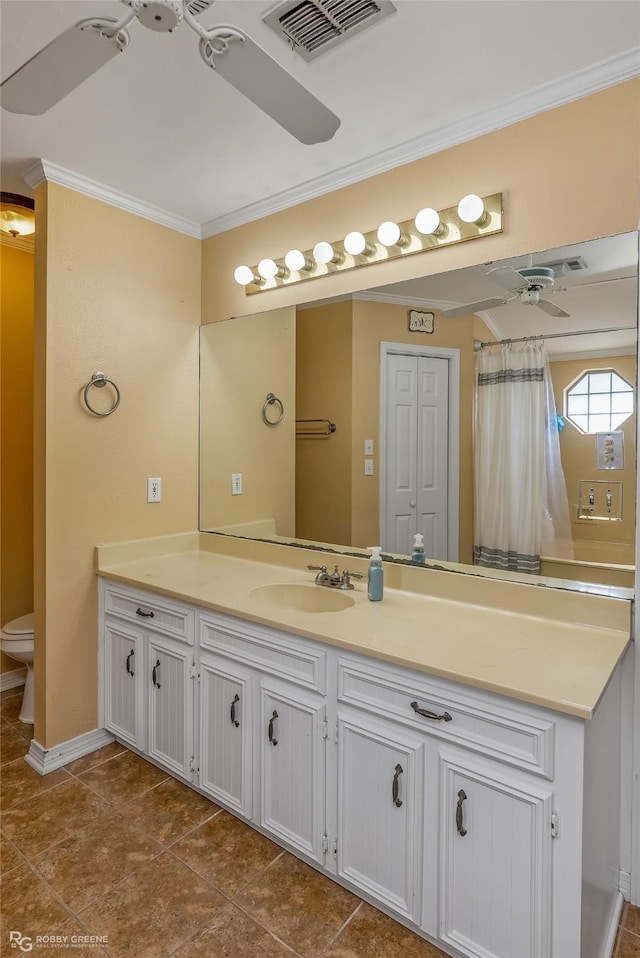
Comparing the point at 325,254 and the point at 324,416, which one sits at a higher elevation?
the point at 325,254

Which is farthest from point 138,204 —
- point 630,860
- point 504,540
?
point 630,860

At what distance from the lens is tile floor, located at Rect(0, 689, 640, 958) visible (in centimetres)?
146

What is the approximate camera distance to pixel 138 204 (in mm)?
2459

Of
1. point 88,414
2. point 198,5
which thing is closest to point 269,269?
point 88,414

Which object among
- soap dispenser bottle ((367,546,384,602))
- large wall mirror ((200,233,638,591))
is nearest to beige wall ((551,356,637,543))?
large wall mirror ((200,233,638,591))

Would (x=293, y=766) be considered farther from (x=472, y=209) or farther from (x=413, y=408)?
(x=472, y=209)

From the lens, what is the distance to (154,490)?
8.56ft

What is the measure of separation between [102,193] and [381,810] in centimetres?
255

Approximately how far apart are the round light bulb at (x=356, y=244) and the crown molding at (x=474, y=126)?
0.25m

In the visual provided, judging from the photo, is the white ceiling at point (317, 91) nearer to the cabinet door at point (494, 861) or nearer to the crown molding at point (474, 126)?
the crown molding at point (474, 126)

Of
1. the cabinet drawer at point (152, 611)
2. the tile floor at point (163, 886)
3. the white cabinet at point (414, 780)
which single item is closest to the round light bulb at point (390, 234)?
the white cabinet at point (414, 780)

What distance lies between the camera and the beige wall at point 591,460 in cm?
159

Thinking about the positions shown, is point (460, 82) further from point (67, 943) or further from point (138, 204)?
point (67, 943)

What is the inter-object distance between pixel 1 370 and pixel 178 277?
110 cm
